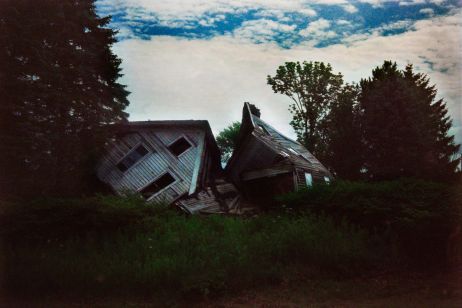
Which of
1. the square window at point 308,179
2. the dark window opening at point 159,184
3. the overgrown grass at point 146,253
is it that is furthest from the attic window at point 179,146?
the overgrown grass at point 146,253

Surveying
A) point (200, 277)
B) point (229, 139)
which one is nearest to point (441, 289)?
point (200, 277)

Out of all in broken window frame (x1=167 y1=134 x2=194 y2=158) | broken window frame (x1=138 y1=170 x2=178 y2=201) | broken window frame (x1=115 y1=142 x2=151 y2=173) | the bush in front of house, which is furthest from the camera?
broken window frame (x1=115 y1=142 x2=151 y2=173)

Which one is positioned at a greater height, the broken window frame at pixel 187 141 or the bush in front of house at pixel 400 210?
the broken window frame at pixel 187 141

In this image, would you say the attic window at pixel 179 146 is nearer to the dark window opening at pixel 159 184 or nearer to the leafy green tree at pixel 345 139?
the dark window opening at pixel 159 184

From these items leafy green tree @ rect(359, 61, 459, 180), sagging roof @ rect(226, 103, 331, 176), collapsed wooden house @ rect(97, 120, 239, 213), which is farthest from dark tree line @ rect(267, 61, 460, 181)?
collapsed wooden house @ rect(97, 120, 239, 213)

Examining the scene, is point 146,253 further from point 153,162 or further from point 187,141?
point 187,141

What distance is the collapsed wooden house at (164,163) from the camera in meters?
19.8

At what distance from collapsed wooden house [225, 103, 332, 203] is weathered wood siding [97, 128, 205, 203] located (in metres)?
3.51

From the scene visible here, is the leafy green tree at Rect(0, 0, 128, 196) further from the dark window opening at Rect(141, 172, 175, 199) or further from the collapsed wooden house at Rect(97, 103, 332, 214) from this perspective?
the dark window opening at Rect(141, 172, 175, 199)

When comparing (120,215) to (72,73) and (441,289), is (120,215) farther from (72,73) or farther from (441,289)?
(72,73)

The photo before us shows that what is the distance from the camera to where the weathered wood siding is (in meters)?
19.9

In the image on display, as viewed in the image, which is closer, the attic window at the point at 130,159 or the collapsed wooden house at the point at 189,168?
the collapsed wooden house at the point at 189,168

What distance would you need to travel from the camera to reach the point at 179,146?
835 inches

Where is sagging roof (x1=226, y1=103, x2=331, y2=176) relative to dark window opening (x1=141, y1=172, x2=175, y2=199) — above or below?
above
